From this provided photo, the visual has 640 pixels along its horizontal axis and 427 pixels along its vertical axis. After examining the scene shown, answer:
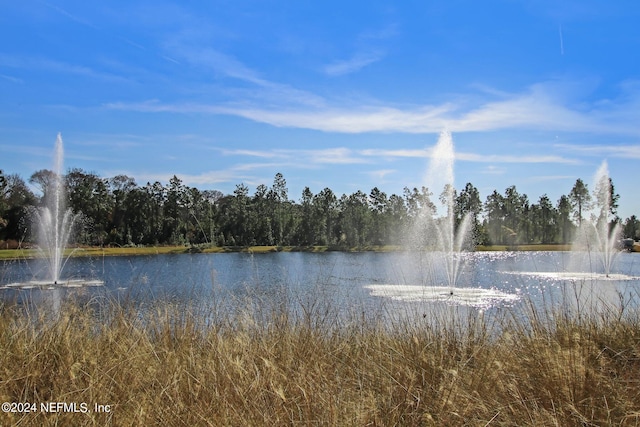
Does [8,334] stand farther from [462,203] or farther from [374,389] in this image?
[462,203]

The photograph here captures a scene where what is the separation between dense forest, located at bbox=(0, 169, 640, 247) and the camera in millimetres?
56719

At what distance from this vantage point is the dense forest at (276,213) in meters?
56.7

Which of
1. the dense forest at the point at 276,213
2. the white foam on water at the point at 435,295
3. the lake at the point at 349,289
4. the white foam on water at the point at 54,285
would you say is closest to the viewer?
the lake at the point at 349,289

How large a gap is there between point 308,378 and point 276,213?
222ft

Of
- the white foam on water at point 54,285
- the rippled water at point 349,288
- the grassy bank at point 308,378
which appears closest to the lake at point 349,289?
the rippled water at point 349,288

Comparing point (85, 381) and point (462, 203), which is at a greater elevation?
point (462, 203)

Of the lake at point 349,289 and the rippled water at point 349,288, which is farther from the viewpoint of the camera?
the rippled water at point 349,288

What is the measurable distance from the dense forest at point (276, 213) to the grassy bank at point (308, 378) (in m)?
47.0

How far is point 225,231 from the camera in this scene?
63.3m

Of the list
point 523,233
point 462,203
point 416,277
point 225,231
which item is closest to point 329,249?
point 225,231

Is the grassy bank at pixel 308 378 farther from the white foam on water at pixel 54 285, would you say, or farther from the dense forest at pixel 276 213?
the dense forest at pixel 276 213

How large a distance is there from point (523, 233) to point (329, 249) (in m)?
31.6

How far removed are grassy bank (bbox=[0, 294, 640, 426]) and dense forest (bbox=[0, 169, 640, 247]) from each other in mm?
47033

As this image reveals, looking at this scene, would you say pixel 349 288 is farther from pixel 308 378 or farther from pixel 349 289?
pixel 308 378
